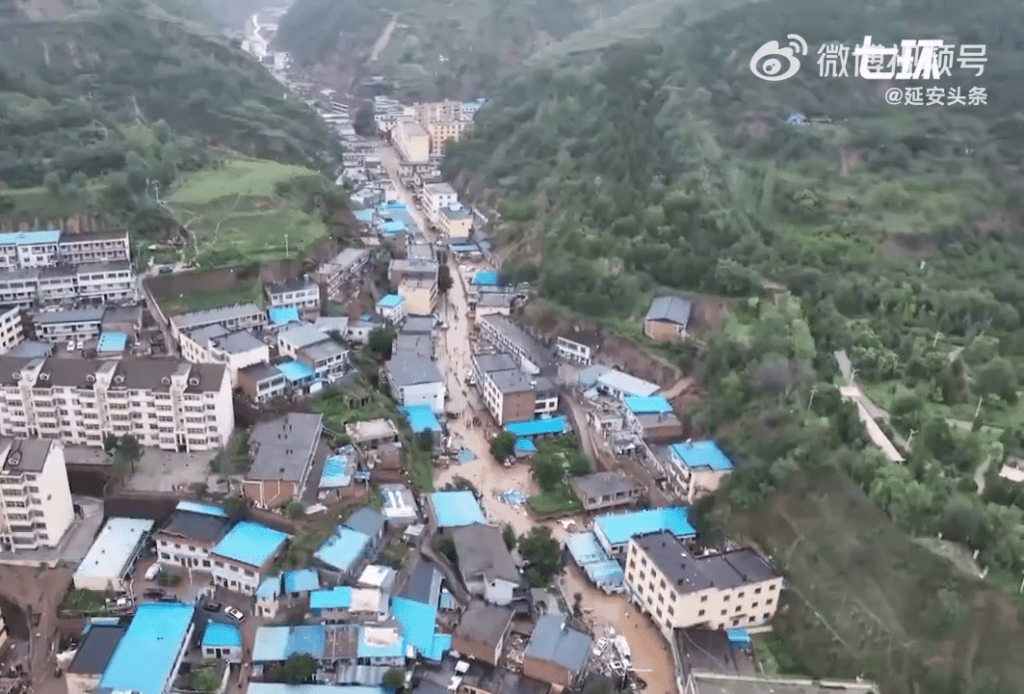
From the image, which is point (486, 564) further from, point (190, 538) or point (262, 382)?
point (262, 382)

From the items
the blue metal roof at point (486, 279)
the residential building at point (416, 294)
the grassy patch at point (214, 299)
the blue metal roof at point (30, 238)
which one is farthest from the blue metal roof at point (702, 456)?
the blue metal roof at point (30, 238)

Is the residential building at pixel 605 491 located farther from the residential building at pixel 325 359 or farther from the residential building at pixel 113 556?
the residential building at pixel 113 556

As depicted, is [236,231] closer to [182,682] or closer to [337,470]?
[337,470]

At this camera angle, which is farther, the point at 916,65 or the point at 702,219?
the point at 916,65

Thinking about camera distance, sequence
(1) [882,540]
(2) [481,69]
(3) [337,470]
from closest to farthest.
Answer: (1) [882,540] < (3) [337,470] < (2) [481,69]

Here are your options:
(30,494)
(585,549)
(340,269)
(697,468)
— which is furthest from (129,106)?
(697,468)

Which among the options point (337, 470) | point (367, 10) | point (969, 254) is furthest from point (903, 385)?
point (367, 10)
